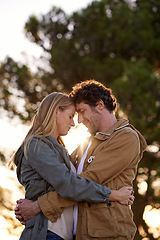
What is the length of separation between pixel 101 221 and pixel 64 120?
869 millimetres

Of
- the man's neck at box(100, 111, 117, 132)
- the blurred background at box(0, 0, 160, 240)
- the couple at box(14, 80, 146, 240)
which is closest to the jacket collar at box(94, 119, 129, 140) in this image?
the couple at box(14, 80, 146, 240)

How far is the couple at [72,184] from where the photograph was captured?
2451 mm

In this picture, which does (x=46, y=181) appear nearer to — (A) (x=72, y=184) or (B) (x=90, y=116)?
(A) (x=72, y=184)

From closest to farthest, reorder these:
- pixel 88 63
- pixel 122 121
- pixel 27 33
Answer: pixel 122 121, pixel 88 63, pixel 27 33

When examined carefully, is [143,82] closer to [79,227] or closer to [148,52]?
[148,52]

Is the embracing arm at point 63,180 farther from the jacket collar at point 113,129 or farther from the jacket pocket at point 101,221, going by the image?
the jacket collar at point 113,129

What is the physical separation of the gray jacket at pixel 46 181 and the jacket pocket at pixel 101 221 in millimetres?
93

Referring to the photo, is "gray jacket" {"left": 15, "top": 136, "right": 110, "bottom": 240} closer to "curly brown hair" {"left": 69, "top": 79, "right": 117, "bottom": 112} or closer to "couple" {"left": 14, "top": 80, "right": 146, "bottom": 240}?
"couple" {"left": 14, "top": 80, "right": 146, "bottom": 240}

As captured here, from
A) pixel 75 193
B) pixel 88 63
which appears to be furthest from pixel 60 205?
pixel 88 63

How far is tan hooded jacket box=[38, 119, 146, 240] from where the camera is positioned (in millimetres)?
2482

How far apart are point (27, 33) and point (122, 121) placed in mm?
8230

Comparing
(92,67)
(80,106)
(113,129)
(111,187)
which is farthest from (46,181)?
(92,67)

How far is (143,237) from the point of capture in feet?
29.1

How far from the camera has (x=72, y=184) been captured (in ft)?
7.98
